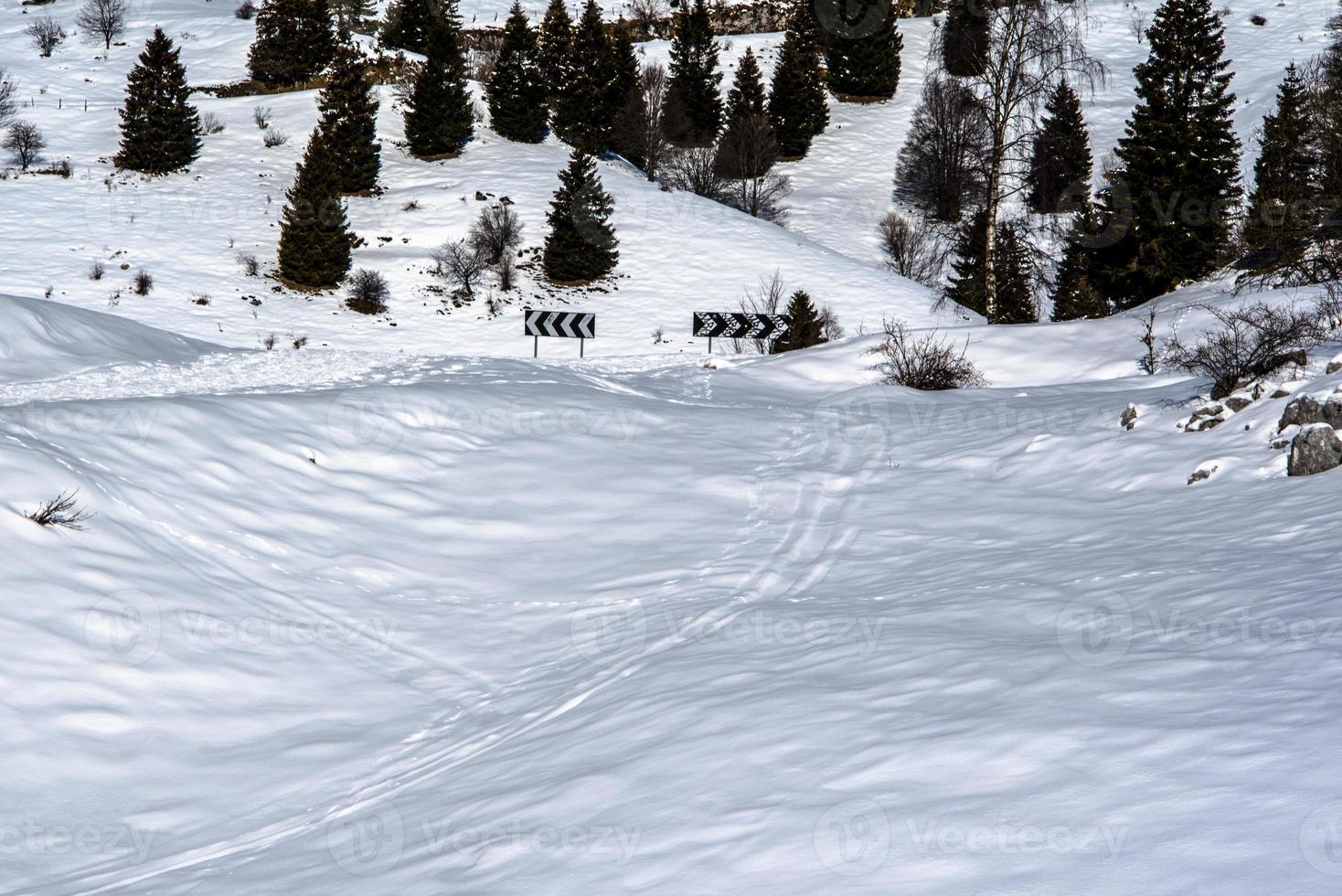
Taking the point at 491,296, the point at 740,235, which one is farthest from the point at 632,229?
the point at 491,296

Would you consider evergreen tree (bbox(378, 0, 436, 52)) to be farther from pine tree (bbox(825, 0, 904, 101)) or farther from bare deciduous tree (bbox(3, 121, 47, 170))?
pine tree (bbox(825, 0, 904, 101))

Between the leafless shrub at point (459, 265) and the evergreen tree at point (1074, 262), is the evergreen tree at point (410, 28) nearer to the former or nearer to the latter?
the leafless shrub at point (459, 265)

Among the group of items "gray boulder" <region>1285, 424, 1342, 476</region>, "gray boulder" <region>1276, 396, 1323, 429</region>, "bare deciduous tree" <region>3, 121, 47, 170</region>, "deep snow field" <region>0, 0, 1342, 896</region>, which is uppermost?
"bare deciduous tree" <region>3, 121, 47, 170</region>

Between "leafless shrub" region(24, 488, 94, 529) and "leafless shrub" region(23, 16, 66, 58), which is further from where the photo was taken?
"leafless shrub" region(23, 16, 66, 58)

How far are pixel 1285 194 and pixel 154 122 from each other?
33.5m

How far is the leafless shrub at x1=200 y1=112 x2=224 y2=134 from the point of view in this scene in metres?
38.6

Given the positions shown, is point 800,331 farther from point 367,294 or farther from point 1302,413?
point 1302,413

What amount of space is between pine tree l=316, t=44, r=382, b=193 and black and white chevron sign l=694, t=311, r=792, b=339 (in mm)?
15493

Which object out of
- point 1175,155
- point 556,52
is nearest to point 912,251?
point 1175,155

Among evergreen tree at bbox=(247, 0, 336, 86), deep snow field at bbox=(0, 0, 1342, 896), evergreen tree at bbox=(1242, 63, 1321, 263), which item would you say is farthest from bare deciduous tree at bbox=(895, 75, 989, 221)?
deep snow field at bbox=(0, 0, 1342, 896)

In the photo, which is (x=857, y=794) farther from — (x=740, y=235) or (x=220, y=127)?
(x=220, y=127)

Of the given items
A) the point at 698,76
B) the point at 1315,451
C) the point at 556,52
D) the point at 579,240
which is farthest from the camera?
the point at 698,76

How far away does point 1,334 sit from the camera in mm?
14727

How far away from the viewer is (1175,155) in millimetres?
A: 30953
